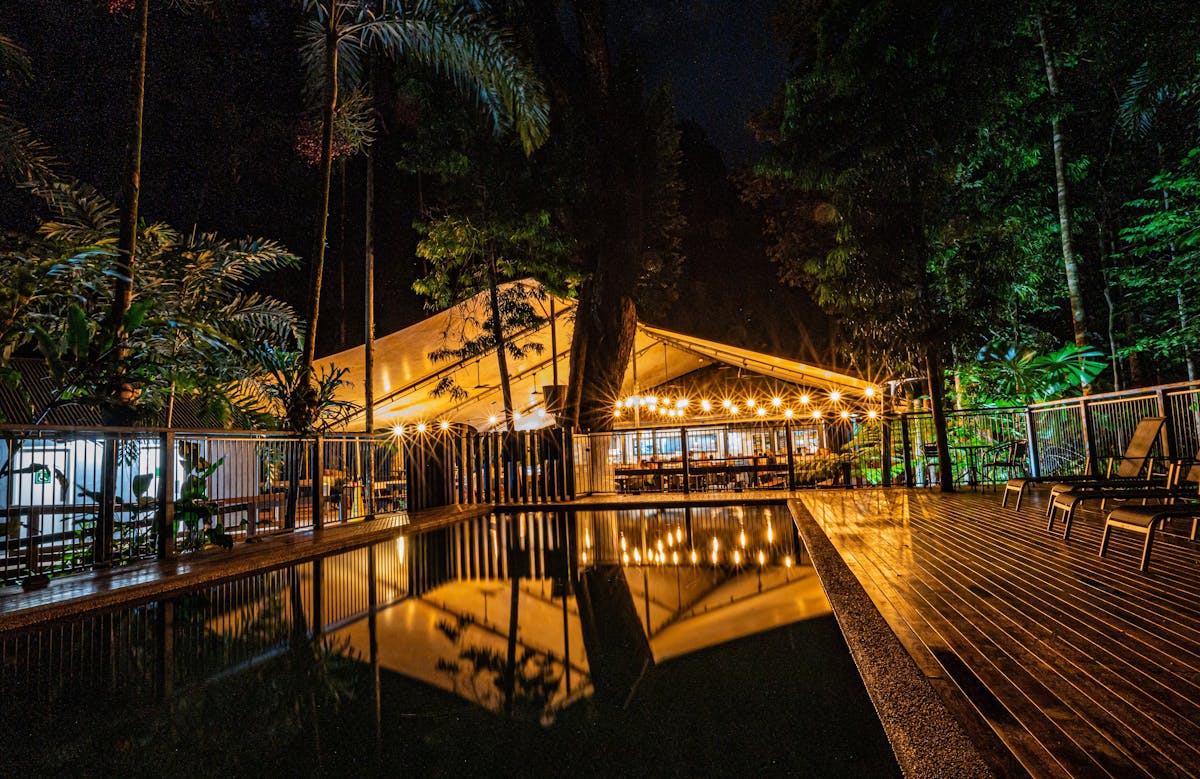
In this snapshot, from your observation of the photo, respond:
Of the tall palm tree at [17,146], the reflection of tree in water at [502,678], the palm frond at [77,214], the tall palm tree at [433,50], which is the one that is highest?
the tall palm tree at [433,50]

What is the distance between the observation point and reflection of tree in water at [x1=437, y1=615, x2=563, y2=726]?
2555mm

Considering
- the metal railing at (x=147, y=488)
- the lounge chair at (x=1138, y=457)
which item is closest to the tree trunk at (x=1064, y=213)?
the lounge chair at (x=1138, y=457)

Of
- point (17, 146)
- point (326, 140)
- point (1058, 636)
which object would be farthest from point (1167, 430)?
point (17, 146)

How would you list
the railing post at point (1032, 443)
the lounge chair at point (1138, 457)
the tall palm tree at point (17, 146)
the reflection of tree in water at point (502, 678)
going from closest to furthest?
1. the reflection of tree in water at point (502, 678)
2. the tall palm tree at point (17, 146)
3. the lounge chair at point (1138, 457)
4. the railing post at point (1032, 443)

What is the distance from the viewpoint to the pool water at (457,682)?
2139 mm

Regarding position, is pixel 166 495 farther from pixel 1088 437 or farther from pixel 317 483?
pixel 1088 437

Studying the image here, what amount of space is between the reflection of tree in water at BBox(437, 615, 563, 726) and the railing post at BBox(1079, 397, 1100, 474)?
9010 mm

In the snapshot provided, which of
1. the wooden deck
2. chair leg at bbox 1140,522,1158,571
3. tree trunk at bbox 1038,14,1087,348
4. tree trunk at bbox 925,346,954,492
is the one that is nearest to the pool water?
the wooden deck

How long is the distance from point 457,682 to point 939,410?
30.5 ft

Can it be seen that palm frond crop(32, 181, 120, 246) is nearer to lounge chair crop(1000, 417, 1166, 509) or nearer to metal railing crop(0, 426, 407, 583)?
metal railing crop(0, 426, 407, 583)

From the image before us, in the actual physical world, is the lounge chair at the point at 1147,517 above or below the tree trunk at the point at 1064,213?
below

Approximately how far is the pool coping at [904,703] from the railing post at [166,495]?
581cm

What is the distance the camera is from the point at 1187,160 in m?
13.6

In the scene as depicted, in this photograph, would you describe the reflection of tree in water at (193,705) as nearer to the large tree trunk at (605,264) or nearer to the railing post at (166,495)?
the railing post at (166,495)
